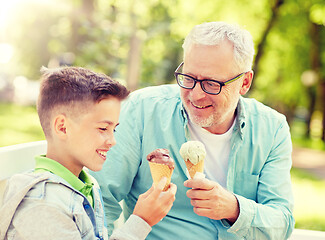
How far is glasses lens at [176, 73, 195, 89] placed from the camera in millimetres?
2609

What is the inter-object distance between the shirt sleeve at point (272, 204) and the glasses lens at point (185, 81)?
2.23 ft

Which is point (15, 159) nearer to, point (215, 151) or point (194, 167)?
point (194, 167)

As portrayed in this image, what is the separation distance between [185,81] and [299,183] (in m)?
7.93

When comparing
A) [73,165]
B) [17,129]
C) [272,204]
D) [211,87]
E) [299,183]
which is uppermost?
[211,87]

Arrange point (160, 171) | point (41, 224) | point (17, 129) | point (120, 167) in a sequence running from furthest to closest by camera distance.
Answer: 1. point (17, 129)
2. point (120, 167)
3. point (160, 171)
4. point (41, 224)

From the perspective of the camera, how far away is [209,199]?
85.1 inches

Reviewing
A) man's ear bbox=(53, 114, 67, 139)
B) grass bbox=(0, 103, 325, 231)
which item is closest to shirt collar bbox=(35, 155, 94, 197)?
man's ear bbox=(53, 114, 67, 139)

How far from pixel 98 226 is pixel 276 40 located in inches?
664

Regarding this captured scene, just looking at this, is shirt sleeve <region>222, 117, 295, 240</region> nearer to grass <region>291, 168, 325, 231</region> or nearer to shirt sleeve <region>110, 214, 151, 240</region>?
shirt sleeve <region>110, 214, 151, 240</region>

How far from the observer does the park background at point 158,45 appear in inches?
438

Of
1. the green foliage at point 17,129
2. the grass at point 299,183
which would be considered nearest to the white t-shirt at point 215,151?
the grass at point 299,183

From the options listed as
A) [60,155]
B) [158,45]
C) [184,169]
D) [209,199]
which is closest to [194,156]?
[209,199]

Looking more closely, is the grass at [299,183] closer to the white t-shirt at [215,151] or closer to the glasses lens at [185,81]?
the white t-shirt at [215,151]

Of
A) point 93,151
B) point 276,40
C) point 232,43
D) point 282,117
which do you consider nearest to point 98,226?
point 93,151
